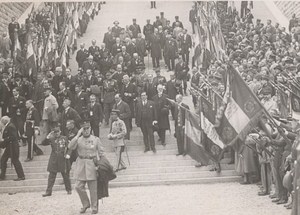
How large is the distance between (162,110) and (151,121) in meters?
0.31

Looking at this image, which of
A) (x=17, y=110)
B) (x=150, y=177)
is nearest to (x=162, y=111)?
(x=150, y=177)

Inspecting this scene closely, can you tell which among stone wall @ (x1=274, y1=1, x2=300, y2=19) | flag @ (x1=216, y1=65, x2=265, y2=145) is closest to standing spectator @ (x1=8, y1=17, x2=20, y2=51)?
stone wall @ (x1=274, y1=1, x2=300, y2=19)

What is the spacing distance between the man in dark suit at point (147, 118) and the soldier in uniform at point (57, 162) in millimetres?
1851

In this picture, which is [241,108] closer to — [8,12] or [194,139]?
[194,139]

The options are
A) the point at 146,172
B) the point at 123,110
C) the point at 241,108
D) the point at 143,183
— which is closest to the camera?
the point at 241,108

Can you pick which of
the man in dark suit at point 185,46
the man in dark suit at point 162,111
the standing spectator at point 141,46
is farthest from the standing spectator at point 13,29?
the man in dark suit at point 162,111

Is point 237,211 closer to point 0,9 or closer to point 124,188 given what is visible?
point 124,188

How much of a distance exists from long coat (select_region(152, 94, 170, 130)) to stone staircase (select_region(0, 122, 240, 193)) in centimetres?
38

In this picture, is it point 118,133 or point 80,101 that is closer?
point 118,133

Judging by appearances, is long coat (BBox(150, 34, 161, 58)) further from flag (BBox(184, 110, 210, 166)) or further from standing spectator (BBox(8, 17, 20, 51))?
flag (BBox(184, 110, 210, 166))

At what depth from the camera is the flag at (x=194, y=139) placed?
10922 mm

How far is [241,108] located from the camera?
331 inches

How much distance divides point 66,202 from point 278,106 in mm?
3374

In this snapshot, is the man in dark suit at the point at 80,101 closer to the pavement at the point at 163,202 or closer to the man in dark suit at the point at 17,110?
the man in dark suit at the point at 17,110
